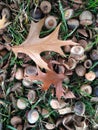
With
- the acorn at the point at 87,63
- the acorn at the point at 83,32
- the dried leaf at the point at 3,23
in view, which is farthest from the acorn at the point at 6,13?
the acorn at the point at 87,63

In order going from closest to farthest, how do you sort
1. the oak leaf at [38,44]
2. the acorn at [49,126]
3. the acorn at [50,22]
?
the oak leaf at [38,44], the acorn at [50,22], the acorn at [49,126]

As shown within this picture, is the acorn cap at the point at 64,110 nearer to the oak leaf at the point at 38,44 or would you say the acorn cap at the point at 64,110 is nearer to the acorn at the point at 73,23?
the oak leaf at the point at 38,44

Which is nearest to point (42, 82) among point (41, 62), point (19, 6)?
point (41, 62)

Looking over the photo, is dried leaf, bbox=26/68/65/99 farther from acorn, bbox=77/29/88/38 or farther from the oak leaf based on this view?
acorn, bbox=77/29/88/38

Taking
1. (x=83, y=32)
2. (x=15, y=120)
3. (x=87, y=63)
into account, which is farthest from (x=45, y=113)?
(x=83, y=32)

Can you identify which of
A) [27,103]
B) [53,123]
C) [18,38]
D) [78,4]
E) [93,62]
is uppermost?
[78,4]

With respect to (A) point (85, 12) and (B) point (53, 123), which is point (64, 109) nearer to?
(B) point (53, 123)

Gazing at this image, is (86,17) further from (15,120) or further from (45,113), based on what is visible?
(15,120)
